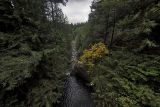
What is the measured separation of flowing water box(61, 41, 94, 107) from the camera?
7.83 m

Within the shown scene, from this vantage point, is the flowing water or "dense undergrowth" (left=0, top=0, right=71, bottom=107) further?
the flowing water

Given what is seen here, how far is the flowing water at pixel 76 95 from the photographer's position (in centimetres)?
783

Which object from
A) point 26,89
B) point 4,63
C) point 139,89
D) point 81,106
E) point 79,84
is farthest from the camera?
point 79,84

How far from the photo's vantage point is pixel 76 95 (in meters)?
9.04

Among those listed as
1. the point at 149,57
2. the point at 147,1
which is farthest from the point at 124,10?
the point at 149,57

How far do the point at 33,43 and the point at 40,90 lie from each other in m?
2.81

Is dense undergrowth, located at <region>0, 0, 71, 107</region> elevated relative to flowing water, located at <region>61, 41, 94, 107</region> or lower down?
elevated

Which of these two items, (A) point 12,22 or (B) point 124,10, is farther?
(B) point 124,10

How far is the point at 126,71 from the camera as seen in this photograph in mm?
4660

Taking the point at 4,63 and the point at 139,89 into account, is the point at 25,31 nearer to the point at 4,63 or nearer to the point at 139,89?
the point at 4,63

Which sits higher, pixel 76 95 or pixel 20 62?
pixel 20 62

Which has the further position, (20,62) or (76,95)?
(76,95)

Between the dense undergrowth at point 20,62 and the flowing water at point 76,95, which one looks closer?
the dense undergrowth at point 20,62

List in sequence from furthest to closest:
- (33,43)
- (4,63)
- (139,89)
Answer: (33,43) < (139,89) < (4,63)
